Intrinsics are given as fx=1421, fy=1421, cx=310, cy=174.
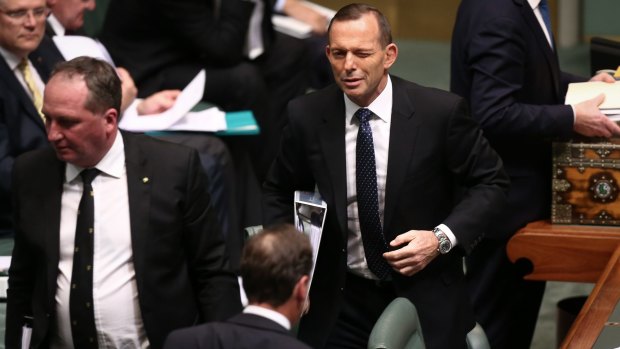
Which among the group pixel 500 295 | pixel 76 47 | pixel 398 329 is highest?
pixel 76 47

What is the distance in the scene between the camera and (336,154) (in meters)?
4.26

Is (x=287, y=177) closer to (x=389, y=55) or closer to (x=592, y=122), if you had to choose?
(x=389, y=55)

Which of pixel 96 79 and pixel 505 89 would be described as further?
pixel 505 89

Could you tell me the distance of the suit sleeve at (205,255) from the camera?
4211 millimetres

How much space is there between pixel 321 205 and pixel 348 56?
17.6 inches

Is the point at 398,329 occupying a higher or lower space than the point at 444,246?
lower

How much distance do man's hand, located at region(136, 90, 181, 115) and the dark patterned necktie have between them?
1.90m

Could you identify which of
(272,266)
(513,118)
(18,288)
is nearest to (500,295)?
(513,118)

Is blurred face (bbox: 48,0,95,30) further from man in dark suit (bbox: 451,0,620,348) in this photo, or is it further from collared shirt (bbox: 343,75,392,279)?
collared shirt (bbox: 343,75,392,279)

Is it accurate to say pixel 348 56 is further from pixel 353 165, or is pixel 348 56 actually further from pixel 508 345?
pixel 508 345

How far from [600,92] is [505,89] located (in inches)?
14.7

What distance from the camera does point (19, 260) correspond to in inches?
165

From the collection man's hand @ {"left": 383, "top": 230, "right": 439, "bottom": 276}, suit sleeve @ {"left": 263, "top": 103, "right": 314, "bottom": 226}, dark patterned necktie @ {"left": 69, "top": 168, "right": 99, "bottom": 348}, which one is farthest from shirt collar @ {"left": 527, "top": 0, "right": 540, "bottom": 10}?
dark patterned necktie @ {"left": 69, "top": 168, "right": 99, "bottom": 348}

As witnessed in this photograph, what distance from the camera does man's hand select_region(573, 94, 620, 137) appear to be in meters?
4.84
